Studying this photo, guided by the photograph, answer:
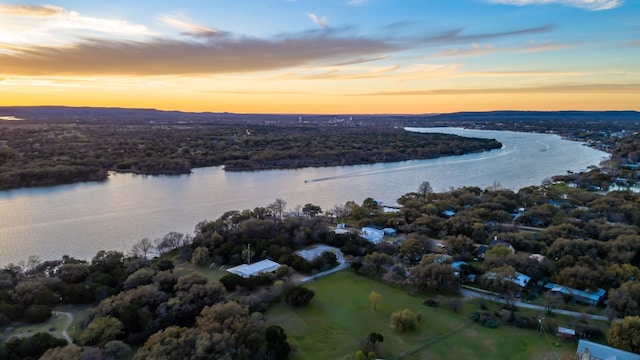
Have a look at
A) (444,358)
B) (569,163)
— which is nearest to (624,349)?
(444,358)

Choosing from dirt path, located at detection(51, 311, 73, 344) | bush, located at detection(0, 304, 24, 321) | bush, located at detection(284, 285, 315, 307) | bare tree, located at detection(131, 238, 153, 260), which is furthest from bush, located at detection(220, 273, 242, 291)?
bush, located at detection(0, 304, 24, 321)

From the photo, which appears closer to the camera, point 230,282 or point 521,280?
point 230,282

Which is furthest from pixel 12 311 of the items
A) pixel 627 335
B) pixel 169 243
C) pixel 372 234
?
pixel 627 335

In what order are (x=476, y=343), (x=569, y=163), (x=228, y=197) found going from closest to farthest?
(x=476, y=343), (x=228, y=197), (x=569, y=163)

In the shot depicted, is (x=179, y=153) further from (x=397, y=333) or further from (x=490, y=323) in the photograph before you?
(x=490, y=323)

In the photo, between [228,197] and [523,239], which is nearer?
[523,239]

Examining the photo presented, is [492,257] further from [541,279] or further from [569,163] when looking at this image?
[569,163]

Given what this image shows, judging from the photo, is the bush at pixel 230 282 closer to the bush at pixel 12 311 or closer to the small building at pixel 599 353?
the bush at pixel 12 311
